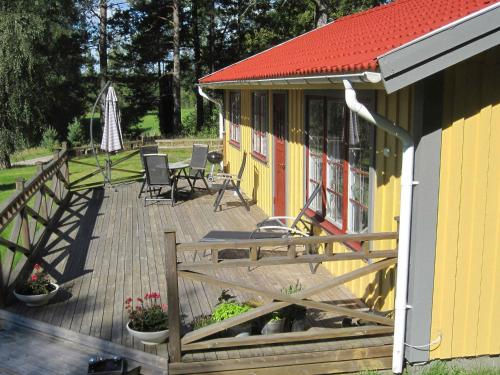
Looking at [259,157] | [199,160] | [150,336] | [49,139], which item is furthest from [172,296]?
[49,139]

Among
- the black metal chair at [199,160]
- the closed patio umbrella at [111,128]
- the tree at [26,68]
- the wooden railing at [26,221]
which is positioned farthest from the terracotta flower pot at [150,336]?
the tree at [26,68]

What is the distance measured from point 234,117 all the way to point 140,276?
6.84 metres

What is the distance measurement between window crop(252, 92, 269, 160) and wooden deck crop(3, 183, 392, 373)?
3.46 feet

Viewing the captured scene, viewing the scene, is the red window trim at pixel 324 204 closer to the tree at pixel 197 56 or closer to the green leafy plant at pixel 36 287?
the green leafy plant at pixel 36 287

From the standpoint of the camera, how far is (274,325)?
438cm

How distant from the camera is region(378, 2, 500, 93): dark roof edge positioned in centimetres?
334

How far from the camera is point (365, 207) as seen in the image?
5121 millimetres

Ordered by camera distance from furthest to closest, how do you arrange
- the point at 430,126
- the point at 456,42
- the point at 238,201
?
1. the point at 238,201
2. the point at 430,126
3. the point at 456,42

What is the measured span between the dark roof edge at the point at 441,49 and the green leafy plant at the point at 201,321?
2.38 m

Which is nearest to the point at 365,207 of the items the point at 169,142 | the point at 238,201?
the point at 238,201

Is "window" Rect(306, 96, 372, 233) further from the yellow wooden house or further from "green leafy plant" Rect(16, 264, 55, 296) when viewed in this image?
"green leafy plant" Rect(16, 264, 55, 296)

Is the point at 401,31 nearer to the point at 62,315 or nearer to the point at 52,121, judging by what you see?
the point at 62,315

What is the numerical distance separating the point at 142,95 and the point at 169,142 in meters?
17.6

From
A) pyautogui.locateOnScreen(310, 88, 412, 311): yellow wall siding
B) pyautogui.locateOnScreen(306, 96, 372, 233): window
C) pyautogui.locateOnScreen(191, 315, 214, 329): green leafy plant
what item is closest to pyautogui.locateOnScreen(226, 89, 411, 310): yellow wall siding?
pyautogui.locateOnScreen(310, 88, 412, 311): yellow wall siding
